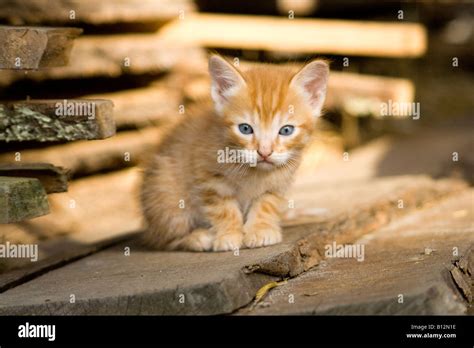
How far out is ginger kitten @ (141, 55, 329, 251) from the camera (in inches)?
158

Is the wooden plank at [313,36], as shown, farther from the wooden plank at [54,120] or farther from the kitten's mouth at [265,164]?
the kitten's mouth at [265,164]

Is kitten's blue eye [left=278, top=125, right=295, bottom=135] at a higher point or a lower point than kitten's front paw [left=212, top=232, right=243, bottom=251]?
higher

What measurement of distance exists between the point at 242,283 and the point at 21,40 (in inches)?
63.0

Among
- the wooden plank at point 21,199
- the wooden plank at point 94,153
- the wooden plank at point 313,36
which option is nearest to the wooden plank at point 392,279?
the wooden plank at point 21,199

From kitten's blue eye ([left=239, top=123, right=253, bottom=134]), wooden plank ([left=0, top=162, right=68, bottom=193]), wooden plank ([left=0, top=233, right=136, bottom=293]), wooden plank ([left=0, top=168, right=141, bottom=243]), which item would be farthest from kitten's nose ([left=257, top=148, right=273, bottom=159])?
wooden plank ([left=0, top=168, right=141, bottom=243])

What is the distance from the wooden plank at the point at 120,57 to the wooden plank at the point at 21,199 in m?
1.76

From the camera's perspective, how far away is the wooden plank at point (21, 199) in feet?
12.3

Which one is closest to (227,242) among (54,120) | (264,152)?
(264,152)

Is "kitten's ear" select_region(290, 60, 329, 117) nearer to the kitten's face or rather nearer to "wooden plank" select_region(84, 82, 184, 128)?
the kitten's face

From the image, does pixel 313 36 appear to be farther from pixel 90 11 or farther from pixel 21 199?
pixel 21 199

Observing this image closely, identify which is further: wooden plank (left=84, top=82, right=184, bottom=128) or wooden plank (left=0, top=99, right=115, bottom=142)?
wooden plank (left=84, top=82, right=184, bottom=128)

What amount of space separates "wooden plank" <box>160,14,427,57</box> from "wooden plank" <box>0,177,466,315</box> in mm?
3532

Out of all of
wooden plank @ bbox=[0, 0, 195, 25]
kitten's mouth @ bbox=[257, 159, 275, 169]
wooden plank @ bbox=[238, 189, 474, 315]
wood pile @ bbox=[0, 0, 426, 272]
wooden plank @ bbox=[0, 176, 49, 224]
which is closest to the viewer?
wooden plank @ bbox=[238, 189, 474, 315]

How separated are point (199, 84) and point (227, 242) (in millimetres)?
3087
